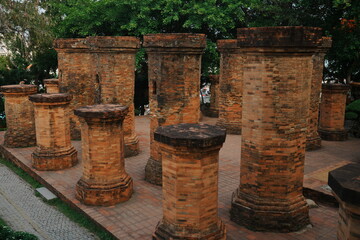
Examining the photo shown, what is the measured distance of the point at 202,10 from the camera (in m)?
16.1

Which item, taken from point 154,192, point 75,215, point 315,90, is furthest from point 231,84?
point 75,215

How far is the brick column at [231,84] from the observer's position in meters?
14.6

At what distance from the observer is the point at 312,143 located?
1270cm

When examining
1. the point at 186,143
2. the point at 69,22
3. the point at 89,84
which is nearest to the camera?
the point at 186,143

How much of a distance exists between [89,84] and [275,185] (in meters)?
9.11

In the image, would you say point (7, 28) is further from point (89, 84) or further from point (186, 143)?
point (186, 143)

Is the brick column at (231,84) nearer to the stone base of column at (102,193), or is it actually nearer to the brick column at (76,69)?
the brick column at (76,69)

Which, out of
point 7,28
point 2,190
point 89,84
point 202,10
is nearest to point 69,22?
point 7,28

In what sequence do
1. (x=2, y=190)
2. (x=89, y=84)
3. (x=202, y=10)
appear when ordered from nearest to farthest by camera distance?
1. (x=2, y=190)
2. (x=89, y=84)
3. (x=202, y=10)

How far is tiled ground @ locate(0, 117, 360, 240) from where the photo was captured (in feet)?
23.7

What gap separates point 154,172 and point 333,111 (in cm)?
829

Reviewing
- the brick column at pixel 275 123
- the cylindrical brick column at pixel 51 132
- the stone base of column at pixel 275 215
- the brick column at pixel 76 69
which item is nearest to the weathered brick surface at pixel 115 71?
the brick column at pixel 76 69

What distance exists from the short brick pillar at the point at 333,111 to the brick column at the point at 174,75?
724cm

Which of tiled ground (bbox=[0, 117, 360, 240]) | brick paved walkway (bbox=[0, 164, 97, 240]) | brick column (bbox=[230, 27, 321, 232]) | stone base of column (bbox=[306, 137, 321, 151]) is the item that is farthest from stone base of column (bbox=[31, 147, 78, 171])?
stone base of column (bbox=[306, 137, 321, 151])
